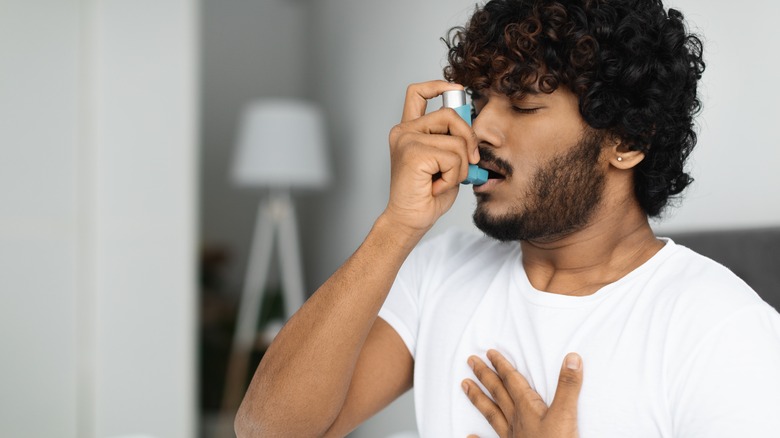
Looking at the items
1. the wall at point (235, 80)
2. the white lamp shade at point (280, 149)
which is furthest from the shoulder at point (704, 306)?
the wall at point (235, 80)

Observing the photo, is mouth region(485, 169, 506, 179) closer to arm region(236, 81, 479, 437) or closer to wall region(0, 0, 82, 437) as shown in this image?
arm region(236, 81, 479, 437)

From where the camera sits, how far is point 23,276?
2.64 m

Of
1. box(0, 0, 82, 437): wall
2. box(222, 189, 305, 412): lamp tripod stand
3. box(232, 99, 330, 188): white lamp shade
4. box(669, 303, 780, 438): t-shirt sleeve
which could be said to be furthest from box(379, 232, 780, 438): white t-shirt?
box(222, 189, 305, 412): lamp tripod stand

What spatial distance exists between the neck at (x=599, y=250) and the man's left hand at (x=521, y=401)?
0.17 m

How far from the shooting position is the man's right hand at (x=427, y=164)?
3.60 feet

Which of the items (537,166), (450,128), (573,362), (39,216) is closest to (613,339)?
(573,362)

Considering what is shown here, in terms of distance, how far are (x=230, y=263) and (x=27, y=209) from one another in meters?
1.66

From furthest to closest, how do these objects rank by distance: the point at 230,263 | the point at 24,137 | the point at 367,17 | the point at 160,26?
the point at 230,263 < the point at 367,17 < the point at 160,26 < the point at 24,137

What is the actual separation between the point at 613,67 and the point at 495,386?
0.52 m

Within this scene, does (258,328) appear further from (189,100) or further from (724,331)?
(724,331)

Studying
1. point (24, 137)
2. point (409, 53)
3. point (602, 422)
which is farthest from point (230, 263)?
point (602, 422)

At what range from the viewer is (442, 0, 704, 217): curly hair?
3.77 feet

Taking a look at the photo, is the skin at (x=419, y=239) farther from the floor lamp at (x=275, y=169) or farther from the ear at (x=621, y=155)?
the floor lamp at (x=275, y=169)

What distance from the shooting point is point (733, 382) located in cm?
92
